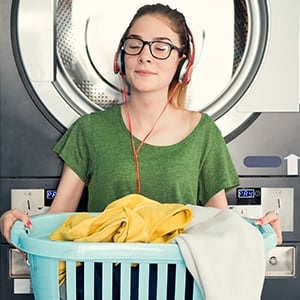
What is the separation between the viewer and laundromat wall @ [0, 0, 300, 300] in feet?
5.78

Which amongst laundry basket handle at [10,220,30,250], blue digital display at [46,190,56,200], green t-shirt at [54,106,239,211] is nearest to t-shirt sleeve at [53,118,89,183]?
green t-shirt at [54,106,239,211]

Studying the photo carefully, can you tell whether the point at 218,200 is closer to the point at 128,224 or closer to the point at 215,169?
the point at 215,169

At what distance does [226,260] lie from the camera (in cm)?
111

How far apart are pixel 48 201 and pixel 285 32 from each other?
2.72 ft

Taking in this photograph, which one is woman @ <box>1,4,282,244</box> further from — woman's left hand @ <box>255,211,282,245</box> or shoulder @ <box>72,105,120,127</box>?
woman's left hand @ <box>255,211,282,245</box>

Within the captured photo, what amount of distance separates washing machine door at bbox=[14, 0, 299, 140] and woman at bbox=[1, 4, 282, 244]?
7cm

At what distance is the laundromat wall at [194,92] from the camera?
1.76 m

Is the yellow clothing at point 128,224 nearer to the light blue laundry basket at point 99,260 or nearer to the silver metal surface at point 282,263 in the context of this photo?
the light blue laundry basket at point 99,260

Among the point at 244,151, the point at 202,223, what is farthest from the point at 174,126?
the point at 202,223

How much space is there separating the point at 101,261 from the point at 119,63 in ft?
2.24

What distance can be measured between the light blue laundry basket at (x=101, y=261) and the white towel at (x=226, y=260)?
3 centimetres

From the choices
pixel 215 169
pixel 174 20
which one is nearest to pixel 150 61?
pixel 174 20

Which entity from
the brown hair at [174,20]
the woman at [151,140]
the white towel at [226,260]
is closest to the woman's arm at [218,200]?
the woman at [151,140]

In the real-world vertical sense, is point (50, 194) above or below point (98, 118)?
below
